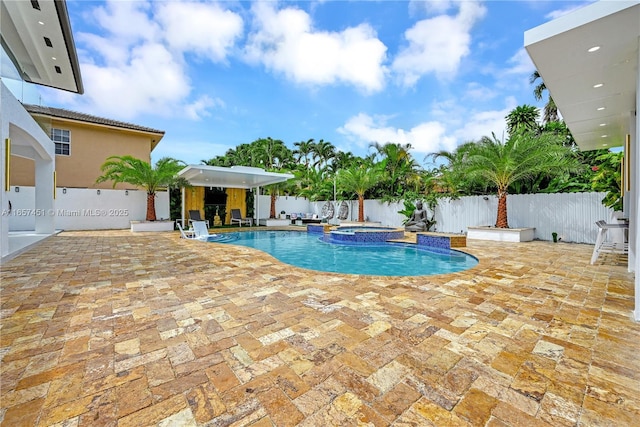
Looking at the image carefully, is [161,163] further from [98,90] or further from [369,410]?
[369,410]

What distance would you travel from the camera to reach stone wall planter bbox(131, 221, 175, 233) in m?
14.9

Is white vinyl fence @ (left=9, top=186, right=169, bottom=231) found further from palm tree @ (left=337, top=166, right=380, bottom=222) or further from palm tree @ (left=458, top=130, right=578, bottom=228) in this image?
palm tree @ (left=458, top=130, right=578, bottom=228)

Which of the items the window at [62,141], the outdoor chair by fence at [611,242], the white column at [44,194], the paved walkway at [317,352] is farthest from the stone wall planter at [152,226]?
the outdoor chair by fence at [611,242]

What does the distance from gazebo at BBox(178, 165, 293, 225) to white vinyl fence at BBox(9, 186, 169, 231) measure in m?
2.81

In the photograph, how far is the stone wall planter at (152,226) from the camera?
14.9 meters

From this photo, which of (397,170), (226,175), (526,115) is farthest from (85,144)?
(526,115)

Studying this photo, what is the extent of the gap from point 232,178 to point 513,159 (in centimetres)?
1364

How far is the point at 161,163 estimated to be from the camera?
1583 cm

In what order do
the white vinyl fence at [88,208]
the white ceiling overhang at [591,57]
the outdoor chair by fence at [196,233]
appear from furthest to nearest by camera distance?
the white vinyl fence at [88,208] → the outdoor chair by fence at [196,233] → the white ceiling overhang at [591,57]

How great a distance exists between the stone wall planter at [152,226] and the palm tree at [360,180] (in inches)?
421

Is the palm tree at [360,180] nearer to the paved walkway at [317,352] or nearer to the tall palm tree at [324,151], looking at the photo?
the paved walkway at [317,352]

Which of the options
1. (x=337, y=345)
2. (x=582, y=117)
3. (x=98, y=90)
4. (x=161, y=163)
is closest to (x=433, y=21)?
(x=582, y=117)

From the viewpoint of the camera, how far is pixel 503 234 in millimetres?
11656

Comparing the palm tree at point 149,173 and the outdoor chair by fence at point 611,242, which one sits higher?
the palm tree at point 149,173
